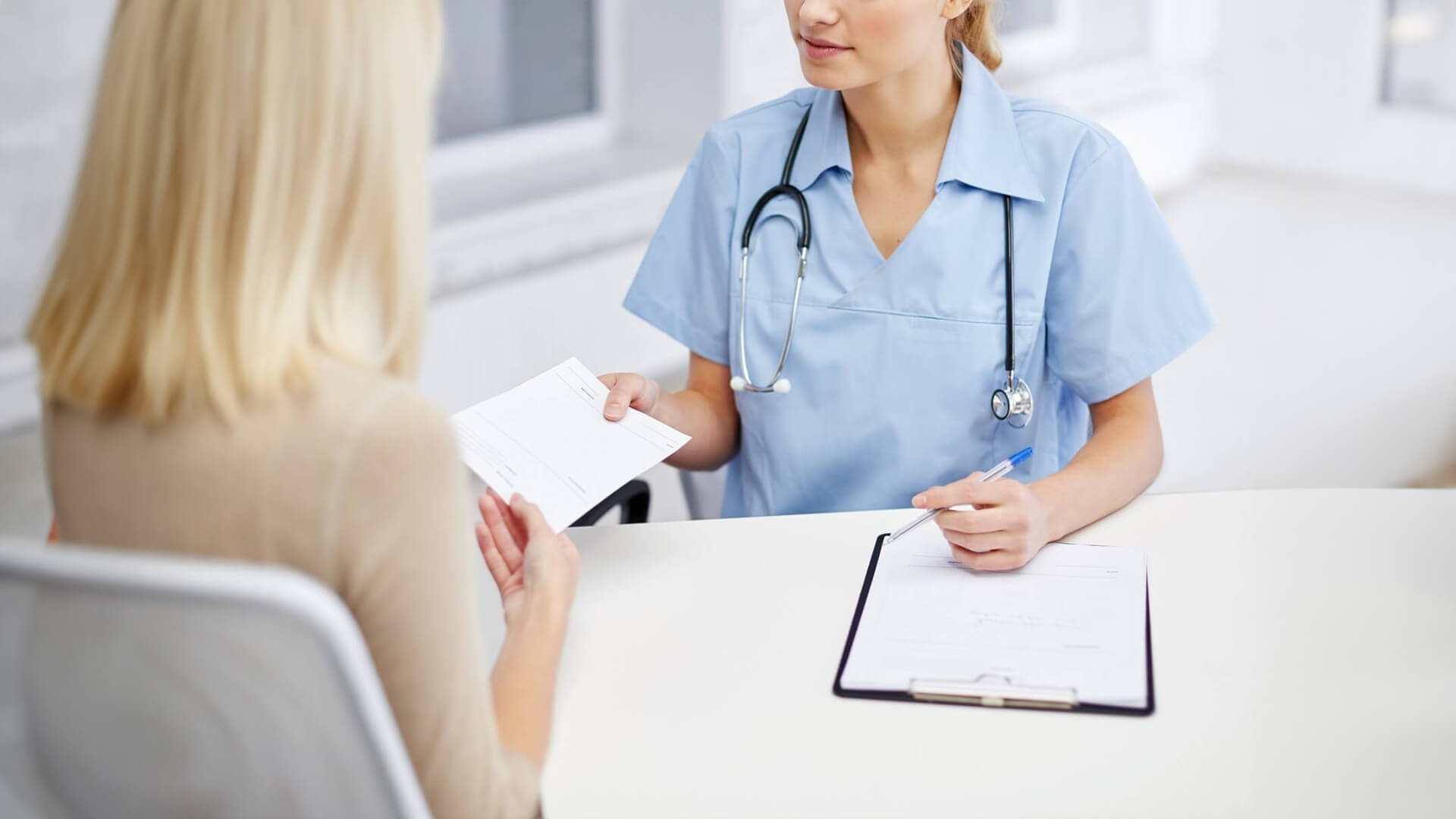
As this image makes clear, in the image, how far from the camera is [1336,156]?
3.40 m

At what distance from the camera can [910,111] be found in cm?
139

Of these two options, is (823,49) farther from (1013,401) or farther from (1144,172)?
(1144,172)

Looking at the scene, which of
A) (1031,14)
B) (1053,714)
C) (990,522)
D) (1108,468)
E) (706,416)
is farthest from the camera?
(1031,14)

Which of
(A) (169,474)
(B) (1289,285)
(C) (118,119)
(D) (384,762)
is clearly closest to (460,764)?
(D) (384,762)

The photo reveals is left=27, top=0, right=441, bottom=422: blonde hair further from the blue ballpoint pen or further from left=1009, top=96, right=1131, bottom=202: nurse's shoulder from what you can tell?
left=1009, top=96, right=1131, bottom=202: nurse's shoulder

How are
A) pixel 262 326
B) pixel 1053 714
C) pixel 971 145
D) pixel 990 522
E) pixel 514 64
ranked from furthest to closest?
pixel 514 64, pixel 971 145, pixel 990 522, pixel 1053 714, pixel 262 326

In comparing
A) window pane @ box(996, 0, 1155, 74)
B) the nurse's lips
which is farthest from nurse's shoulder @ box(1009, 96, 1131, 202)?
window pane @ box(996, 0, 1155, 74)

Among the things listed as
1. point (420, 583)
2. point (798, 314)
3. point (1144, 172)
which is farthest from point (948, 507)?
point (1144, 172)

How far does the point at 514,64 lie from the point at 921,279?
4.53 feet

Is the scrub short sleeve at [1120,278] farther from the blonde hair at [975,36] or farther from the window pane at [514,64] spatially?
the window pane at [514,64]

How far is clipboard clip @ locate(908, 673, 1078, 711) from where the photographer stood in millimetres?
926

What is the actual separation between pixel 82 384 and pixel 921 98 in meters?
0.94

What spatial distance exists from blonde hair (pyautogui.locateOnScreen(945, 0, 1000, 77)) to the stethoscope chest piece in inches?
13.9

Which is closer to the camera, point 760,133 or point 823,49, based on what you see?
point 823,49
